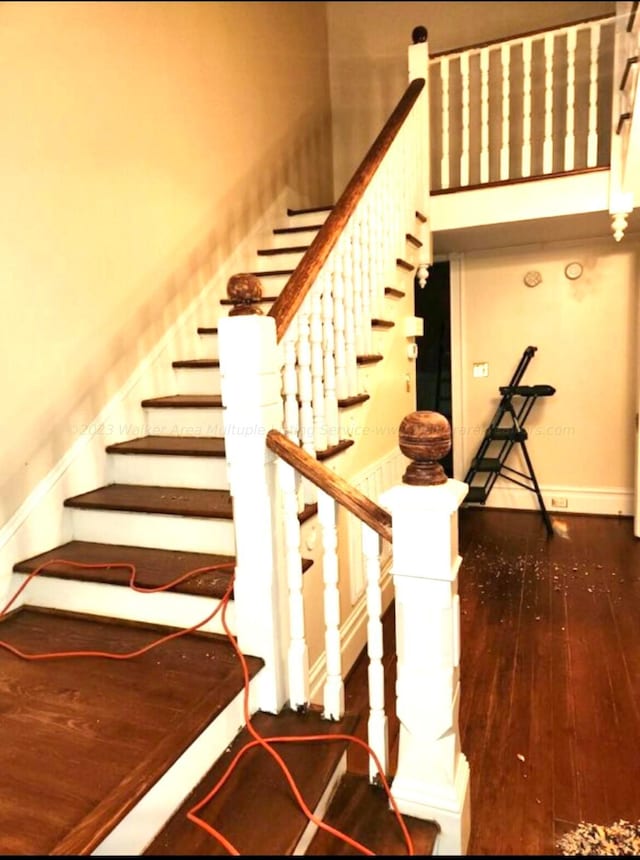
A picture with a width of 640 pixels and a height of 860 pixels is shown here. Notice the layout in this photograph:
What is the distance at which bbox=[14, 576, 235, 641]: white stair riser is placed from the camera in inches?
67.4

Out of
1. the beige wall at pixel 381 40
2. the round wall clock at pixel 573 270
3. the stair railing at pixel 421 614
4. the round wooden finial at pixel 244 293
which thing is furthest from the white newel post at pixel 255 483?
the beige wall at pixel 381 40

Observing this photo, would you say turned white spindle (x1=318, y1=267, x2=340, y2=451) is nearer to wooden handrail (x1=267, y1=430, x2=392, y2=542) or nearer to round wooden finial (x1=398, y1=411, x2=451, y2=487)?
wooden handrail (x1=267, y1=430, x2=392, y2=542)

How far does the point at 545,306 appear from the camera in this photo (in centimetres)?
423

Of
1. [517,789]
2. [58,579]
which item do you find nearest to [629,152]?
[517,789]

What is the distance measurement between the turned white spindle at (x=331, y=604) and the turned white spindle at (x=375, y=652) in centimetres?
10

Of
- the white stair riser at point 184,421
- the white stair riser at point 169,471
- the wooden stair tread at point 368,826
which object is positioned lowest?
the wooden stair tread at point 368,826

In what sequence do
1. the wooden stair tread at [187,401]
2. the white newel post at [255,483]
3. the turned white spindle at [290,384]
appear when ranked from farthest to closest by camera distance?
the wooden stair tread at [187,401], the turned white spindle at [290,384], the white newel post at [255,483]

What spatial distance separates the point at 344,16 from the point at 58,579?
16.3ft

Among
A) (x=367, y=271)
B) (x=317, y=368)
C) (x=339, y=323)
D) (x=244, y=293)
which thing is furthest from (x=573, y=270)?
(x=244, y=293)

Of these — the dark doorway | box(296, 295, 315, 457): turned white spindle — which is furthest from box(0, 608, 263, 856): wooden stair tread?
the dark doorway

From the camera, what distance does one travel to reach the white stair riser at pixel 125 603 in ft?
5.62

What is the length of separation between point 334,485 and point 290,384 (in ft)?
1.53

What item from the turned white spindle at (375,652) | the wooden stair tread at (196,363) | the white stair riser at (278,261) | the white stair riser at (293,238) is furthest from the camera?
the white stair riser at (293,238)

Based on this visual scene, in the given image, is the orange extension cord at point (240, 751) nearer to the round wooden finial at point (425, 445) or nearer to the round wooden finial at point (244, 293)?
the round wooden finial at point (425, 445)
